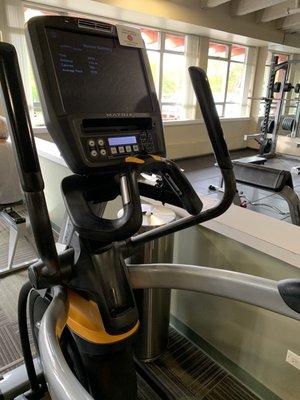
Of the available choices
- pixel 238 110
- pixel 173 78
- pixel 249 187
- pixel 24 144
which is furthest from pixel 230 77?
pixel 24 144

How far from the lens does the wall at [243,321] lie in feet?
4.35

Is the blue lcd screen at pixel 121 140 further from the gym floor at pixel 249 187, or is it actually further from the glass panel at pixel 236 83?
the glass panel at pixel 236 83

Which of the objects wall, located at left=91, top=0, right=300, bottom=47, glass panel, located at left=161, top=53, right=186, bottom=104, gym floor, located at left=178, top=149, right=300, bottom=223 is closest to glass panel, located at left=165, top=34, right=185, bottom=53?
glass panel, located at left=161, top=53, right=186, bottom=104

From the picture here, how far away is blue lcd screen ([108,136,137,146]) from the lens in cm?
75

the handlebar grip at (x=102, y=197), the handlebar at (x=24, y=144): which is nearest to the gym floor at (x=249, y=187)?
the handlebar grip at (x=102, y=197)

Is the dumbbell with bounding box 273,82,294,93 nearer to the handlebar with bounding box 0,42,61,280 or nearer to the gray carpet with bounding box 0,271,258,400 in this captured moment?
the gray carpet with bounding box 0,271,258,400

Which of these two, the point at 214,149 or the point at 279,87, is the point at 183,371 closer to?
the point at 214,149

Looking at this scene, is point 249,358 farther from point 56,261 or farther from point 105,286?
point 56,261

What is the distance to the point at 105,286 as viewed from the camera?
0.81 m

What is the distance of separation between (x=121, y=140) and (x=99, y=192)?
0.50 ft

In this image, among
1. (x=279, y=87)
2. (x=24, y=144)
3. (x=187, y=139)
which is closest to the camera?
(x=24, y=144)

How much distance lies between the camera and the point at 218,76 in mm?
7441

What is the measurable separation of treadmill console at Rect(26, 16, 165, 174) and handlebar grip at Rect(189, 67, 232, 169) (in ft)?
0.47

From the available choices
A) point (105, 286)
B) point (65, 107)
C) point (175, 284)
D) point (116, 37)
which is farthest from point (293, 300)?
point (116, 37)
